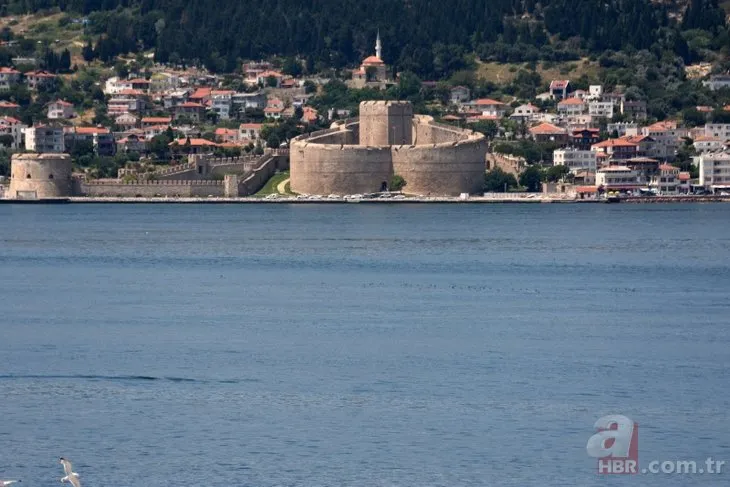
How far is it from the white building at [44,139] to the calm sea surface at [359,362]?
28636 mm

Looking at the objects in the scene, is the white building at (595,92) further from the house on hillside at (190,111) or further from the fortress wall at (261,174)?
the fortress wall at (261,174)

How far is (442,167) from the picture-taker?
63.3 m

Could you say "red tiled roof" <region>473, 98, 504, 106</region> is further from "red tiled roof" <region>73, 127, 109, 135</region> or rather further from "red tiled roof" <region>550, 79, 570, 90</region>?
"red tiled roof" <region>73, 127, 109, 135</region>

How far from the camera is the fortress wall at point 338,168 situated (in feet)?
208

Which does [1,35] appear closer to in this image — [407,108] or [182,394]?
[407,108]

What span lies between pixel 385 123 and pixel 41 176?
10.2 meters

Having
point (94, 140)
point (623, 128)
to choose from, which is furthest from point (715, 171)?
point (94, 140)

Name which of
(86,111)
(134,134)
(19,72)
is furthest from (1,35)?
(134,134)

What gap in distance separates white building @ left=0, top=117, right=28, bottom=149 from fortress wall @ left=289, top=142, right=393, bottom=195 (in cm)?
1465

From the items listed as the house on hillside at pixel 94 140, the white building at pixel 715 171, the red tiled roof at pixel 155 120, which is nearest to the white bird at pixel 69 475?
the white building at pixel 715 171

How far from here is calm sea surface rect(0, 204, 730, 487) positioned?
1909 centimetres

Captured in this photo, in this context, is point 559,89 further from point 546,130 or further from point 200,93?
point 200,93

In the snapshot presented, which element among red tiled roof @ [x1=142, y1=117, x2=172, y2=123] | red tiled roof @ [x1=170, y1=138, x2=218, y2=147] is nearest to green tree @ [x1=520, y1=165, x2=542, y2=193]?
red tiled roof @ [x1=170, y1=138, x2=218, y2=147]

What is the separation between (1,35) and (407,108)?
35847 millimetres
